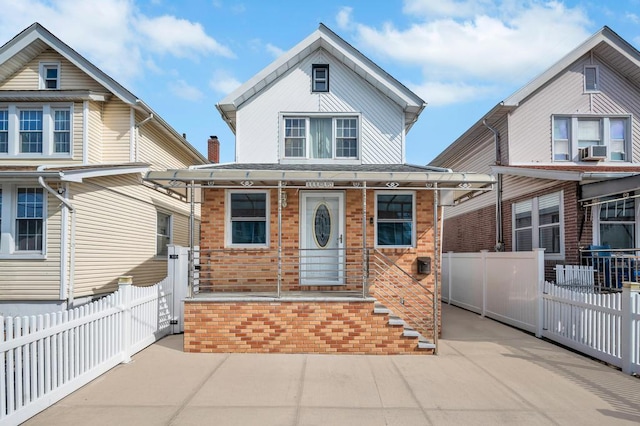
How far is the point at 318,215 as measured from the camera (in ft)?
33.7

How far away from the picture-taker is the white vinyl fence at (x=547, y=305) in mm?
7031

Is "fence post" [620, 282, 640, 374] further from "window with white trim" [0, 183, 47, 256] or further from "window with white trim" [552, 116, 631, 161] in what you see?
"window with white trim" [0, 183, 47, 256]

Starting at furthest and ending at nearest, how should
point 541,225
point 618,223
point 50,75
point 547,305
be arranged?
point 50,75
point 541,225
point 618,223
point 547,305

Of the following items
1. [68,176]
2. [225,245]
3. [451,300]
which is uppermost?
[68,176]

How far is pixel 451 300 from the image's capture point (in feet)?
50.2

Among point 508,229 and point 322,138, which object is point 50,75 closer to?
point 322,138

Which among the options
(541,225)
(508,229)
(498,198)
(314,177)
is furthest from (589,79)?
(314,177)

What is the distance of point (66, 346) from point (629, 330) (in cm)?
835

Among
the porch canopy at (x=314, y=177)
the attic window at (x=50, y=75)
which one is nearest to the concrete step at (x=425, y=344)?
the porch canopy at (x=314, y=177)

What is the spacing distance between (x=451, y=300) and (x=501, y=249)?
96.1 inches

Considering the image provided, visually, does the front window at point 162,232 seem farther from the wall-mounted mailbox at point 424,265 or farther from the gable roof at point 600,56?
the gable roof at point 600,56

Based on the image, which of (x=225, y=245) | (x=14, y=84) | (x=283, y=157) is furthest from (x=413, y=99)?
(x=14, y=84)

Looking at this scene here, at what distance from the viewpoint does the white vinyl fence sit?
703 centimetres

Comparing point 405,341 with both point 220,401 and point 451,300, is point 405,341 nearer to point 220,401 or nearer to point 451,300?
point 220,401
